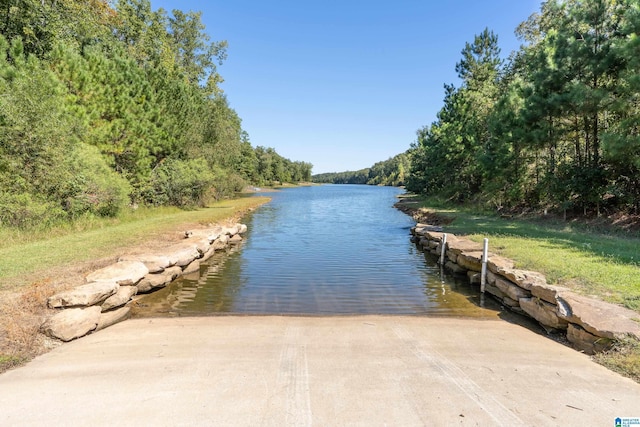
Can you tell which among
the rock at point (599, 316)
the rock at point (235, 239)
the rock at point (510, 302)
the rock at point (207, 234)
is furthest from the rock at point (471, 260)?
the rock at point (235, 239)

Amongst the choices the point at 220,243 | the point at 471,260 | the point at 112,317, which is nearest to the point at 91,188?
the point at 220,243

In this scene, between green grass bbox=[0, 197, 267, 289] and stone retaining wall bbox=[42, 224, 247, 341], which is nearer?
stone retaining wall bbox=[42, 224, 247, 341]

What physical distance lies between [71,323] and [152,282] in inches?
121

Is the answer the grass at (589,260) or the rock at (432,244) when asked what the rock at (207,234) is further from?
the grass at (589,260)

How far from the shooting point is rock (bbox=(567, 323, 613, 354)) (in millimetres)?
4675

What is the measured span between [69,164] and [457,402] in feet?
49.0

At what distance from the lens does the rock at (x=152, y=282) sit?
8.24 meters

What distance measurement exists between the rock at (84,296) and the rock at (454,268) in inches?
355

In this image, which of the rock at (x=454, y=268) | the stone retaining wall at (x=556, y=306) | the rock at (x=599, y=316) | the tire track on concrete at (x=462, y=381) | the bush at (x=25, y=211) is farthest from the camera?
the bush at (x=25, y=211)

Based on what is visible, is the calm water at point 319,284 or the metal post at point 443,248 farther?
the metal post at point 443,248

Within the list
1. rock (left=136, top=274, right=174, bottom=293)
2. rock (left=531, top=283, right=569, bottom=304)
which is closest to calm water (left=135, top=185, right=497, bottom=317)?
rock (left=136, top=274, right=174, bottom=293)

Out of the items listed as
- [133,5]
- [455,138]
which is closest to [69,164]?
[133,5]

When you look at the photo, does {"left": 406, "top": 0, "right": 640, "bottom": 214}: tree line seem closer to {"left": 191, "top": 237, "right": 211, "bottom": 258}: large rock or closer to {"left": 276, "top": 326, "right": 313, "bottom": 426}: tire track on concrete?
{"left": 276, "top": 326, "right": 313, "bottom": 426}: tire track on concrete

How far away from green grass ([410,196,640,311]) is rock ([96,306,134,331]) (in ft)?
27.1
